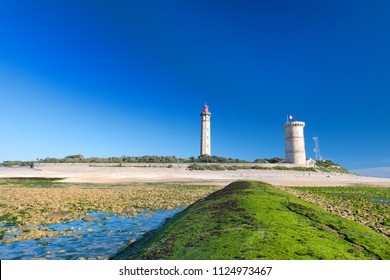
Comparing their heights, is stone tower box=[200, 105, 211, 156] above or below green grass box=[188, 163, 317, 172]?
above

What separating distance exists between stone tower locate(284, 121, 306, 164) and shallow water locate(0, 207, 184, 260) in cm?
7307

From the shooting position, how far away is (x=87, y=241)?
36.5 feet

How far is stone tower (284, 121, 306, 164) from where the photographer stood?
81.8 meters

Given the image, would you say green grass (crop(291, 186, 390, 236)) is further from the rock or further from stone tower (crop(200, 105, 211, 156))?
stone tower (crop(200, 105, 211, 156))

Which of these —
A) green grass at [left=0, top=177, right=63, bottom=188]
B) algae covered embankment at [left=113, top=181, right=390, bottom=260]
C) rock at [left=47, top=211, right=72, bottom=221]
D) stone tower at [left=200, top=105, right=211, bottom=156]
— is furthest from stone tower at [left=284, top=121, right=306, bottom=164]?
algae covered embankment at [left=113, top=181, right=390, bottom=260]

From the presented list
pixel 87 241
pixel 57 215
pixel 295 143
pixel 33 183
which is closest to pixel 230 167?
pixel 295 143

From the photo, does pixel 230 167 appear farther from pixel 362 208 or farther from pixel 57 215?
pixel 57 215

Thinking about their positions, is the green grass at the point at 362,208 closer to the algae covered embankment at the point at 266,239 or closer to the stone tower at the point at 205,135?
the algae covered embankment at the point at 266,239

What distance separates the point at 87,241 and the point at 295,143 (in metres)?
78.9

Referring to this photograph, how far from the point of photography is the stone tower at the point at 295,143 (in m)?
81.8
